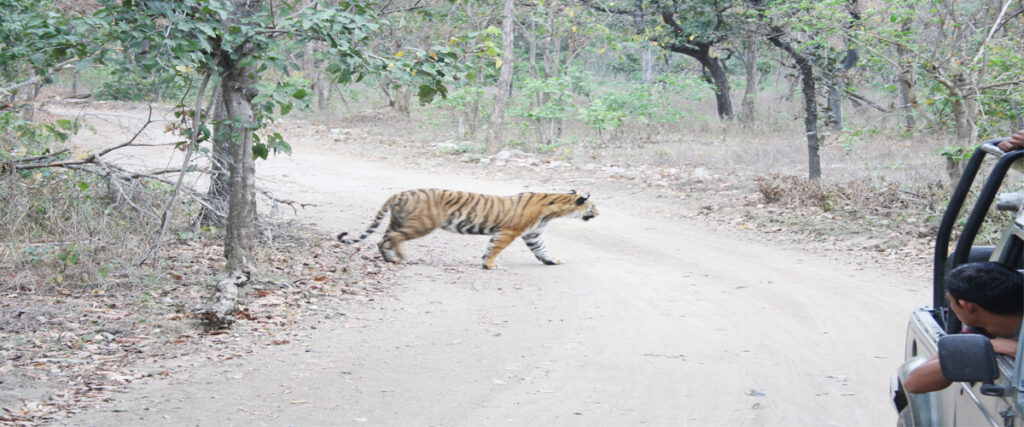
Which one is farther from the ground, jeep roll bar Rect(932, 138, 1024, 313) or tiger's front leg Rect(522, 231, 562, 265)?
jeep roll bar Rect(932, 138, 1024, 313)

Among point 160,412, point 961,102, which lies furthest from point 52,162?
point 961,102

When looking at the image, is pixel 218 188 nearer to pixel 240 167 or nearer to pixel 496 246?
pixel 240 167

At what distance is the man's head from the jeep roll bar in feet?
1.70

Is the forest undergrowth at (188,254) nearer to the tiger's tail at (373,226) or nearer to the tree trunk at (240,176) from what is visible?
the tiger's tail at (373,226)

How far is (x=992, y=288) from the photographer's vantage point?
2.81 meters

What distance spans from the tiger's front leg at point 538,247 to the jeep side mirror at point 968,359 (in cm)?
793

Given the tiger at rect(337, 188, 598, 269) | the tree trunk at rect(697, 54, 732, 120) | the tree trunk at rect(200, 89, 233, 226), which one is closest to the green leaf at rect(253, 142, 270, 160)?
the tree trunk at rect(200, 89, 233, 226)

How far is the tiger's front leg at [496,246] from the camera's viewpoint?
33.6 feet

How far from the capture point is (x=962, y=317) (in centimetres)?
291

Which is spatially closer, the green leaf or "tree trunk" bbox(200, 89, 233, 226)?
the green leaf

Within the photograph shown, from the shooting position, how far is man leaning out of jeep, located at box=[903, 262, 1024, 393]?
282cm

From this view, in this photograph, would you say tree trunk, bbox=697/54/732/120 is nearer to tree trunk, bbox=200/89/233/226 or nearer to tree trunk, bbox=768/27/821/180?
tree trunk, bbox=768/27/821/180

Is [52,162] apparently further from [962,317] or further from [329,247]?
[962,317]

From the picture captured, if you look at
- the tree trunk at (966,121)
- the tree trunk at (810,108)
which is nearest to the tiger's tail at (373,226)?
the tree trunk at (966,121)
